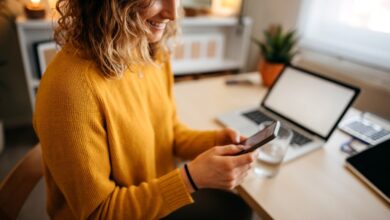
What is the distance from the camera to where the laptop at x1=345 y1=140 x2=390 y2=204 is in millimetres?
708

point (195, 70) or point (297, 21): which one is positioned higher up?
point (297, 21)

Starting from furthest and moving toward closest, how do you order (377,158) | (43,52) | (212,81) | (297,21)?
(297,21), (43,52), (212,81), (377,158)

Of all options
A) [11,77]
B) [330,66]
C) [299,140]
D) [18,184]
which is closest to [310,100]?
[299,140]

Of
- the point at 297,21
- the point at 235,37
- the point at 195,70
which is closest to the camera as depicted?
the point at 297,21

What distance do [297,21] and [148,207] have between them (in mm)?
1686

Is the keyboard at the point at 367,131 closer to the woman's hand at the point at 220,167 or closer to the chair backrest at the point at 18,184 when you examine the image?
the woman's hand at the point at 220,167

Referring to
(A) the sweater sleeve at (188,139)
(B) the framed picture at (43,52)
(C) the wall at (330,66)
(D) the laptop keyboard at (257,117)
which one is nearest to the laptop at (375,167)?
(D) the laptop keyboard at (257,117)

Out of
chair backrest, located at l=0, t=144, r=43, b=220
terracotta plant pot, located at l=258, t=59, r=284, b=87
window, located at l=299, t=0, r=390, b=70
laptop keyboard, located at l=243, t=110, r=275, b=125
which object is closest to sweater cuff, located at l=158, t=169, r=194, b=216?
chair backrest, located at l=0, t=144, r=43, b=220

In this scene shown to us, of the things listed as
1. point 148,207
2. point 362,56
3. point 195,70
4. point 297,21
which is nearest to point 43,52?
point 195,70

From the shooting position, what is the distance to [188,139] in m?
0.89

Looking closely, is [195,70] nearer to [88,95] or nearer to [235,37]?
[235,37]

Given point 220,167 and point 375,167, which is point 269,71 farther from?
point 220,167

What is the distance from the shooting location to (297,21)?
183 cm

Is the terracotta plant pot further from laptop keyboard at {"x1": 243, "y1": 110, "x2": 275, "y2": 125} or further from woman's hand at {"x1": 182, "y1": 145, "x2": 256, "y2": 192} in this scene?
woman's hand at {"x1": 182, "y1": 145, "x2": 256, "y2": 192}
